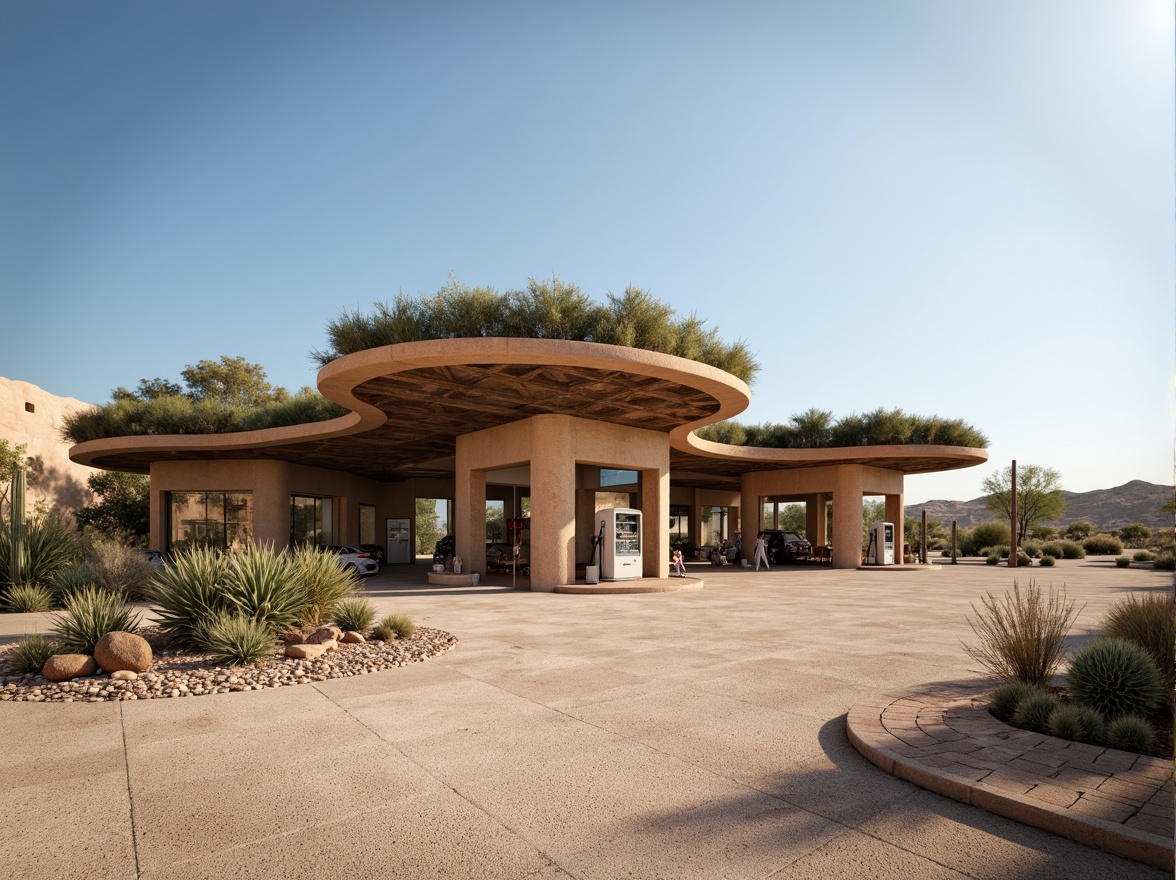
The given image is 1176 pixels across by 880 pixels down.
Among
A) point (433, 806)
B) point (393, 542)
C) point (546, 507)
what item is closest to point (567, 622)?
point (546, 507)

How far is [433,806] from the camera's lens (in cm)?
405

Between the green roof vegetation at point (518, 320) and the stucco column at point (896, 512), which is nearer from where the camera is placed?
the green roof vegetation at point (518, 320)

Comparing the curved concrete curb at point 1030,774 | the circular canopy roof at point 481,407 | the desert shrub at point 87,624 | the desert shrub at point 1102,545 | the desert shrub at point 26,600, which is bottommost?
the desert shrub at point 1102,545

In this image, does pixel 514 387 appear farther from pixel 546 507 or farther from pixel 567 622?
pixel 567 622

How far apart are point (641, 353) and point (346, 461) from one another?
18945mm

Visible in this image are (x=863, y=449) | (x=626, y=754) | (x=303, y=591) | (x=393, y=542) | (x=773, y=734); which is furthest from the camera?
(x=393, y=542)

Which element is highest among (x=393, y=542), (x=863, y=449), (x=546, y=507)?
(x=863, y=449)

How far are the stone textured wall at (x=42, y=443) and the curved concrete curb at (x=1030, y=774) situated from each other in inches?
1871

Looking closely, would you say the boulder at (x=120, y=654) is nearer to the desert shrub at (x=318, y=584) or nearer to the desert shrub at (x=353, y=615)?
the desert shrub at (x=318, y=584)

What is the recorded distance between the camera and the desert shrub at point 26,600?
1334cm

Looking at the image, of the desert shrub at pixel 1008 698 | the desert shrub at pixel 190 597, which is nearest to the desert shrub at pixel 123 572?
the desert shrub at pixel 190 597

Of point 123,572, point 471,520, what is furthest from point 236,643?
point 471,520

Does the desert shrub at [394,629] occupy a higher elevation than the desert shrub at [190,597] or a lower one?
lower

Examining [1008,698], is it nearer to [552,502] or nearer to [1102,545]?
[552,502]
